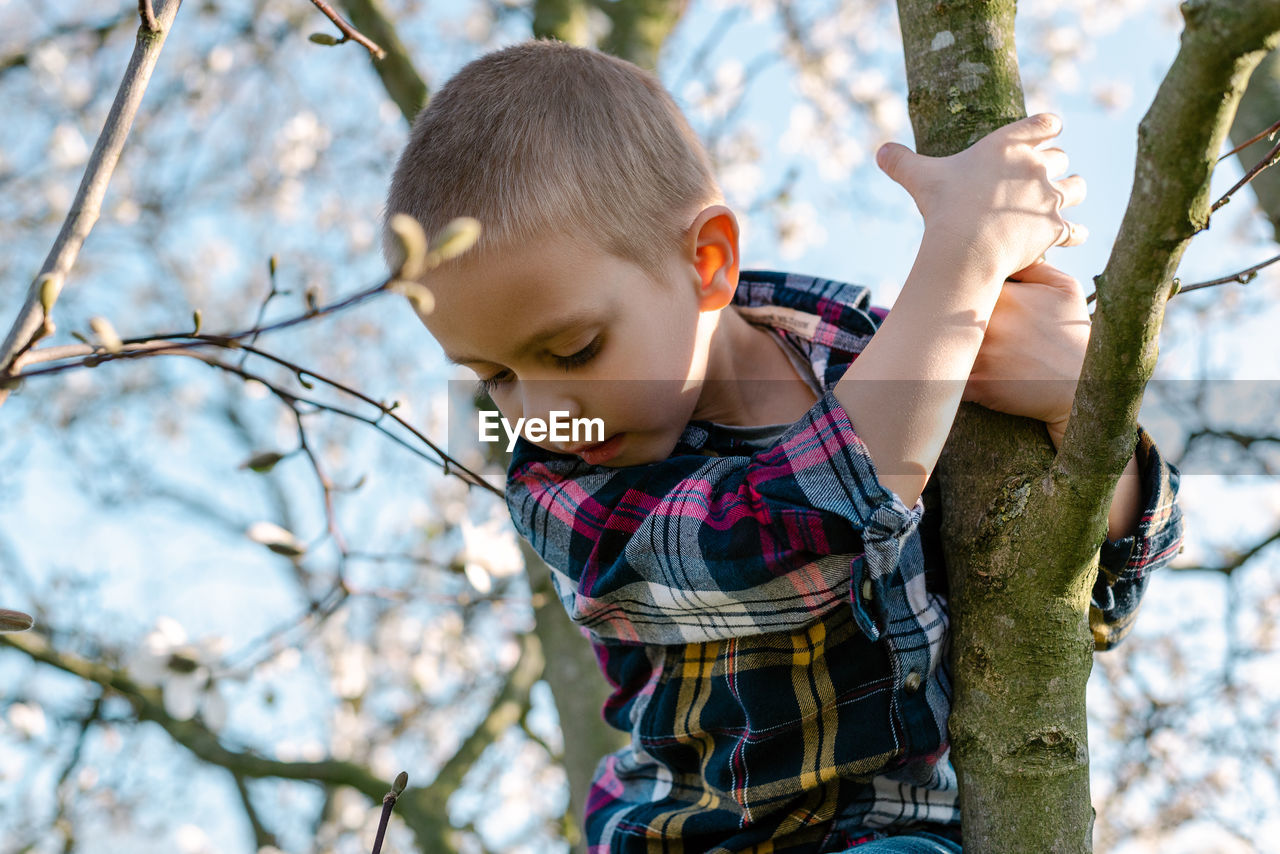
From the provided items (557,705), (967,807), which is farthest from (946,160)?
(557,705)

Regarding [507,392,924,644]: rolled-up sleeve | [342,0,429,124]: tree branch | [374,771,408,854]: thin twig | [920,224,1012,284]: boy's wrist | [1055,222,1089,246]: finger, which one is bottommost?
[374,771,408,854]: thin twig

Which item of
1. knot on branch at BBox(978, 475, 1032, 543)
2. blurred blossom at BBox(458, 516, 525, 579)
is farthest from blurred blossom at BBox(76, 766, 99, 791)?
knot on branch at BBox(978, 475, 1032, 543)

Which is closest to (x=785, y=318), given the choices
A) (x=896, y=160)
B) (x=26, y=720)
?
(x=896, y=160)

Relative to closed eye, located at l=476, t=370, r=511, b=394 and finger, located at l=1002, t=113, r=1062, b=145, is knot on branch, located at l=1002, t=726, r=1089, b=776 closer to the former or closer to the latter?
finger, located at l=1002, t=113, r=1062, b=145

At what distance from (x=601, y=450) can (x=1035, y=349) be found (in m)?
0.51

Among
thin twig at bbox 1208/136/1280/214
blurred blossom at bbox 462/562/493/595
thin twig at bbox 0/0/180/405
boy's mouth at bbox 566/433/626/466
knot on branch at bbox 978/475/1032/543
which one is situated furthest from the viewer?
blurred blossom at bbox 462/562/493/595

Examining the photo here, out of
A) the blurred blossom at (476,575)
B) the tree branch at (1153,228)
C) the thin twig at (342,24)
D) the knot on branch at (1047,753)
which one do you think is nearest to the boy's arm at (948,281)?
the tree branch at (1153,228)

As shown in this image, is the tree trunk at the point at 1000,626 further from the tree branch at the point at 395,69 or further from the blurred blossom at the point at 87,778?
the blurred blossom at the point at 87,778

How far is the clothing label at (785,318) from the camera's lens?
1.34 m

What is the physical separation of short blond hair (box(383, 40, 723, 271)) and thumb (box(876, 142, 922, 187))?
0.28m

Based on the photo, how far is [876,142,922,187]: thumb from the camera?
3.53 ft

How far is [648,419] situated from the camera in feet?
3.87

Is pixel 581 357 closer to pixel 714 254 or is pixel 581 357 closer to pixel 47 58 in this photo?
pixel 714 254

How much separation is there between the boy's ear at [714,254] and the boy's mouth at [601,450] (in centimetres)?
21
